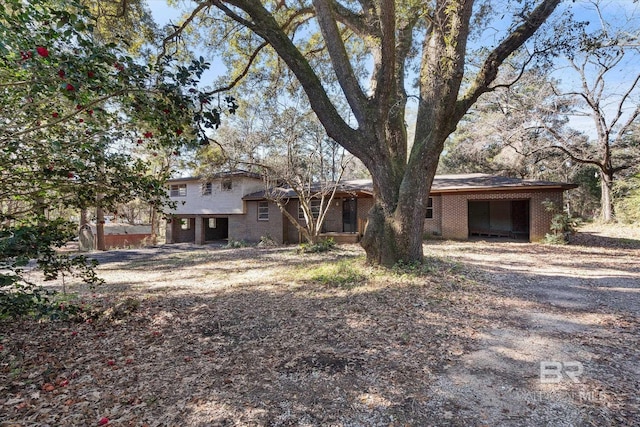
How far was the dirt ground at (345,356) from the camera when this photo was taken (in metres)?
2.59

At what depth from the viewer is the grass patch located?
6742mm

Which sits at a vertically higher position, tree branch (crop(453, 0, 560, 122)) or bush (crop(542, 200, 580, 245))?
tree branch (crop(453, 0, 560, 122))

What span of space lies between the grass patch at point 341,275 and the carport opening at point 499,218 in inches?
520

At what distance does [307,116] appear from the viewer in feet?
43.3

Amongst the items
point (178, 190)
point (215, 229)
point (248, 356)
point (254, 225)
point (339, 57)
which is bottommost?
point (248, 356)

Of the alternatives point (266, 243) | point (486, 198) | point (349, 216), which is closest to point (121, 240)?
point (266, 243)

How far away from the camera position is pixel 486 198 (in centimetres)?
1489

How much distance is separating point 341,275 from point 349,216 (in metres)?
11.5

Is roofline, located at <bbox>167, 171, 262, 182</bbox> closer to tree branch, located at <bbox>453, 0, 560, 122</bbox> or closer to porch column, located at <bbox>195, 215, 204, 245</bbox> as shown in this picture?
porch column, located at <bbox>195, 215, 204, 245</bbox>

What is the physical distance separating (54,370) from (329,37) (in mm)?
7344

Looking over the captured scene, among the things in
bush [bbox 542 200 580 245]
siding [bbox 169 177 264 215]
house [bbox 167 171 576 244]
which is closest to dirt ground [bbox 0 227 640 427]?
bush [bbox 542 200 580 245]

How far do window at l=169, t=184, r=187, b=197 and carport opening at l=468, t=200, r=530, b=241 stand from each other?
18.0 meters

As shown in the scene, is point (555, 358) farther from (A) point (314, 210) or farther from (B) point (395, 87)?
(A) point (314, 210)

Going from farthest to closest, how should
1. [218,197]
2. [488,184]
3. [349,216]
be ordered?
1. [218,197]
2. [349,216]
3. [488,184]
